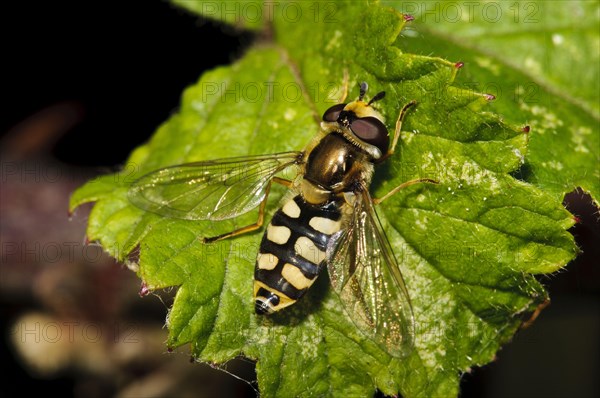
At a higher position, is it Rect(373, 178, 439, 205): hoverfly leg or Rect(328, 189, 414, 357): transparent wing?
Rect(373, 178, 439, 205): hoverfly leg

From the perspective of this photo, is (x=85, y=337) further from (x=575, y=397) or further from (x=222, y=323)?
(x=575, y=397)

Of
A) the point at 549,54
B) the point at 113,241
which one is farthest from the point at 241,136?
the point at 549,54

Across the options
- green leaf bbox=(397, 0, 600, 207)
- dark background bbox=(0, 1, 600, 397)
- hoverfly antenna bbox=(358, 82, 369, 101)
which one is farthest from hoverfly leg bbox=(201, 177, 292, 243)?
dark background bbox=(0, 1, 600, 397)

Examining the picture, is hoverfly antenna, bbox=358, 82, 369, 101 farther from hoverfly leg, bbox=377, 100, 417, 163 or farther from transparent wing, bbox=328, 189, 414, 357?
transparent wing, bbox=328, 189, 414, 357

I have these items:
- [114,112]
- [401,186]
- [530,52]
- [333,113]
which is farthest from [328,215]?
[114,112]

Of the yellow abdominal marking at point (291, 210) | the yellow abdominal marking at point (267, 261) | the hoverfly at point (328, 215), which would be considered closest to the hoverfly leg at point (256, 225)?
the hoverfly at point (328, 215)

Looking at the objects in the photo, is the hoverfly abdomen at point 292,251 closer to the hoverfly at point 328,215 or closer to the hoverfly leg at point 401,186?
the hoverfly at point 328,215

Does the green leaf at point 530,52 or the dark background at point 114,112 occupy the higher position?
the green leaf at point 530,52

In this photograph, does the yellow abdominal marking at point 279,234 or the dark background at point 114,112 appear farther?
the dark background at point 114,112
